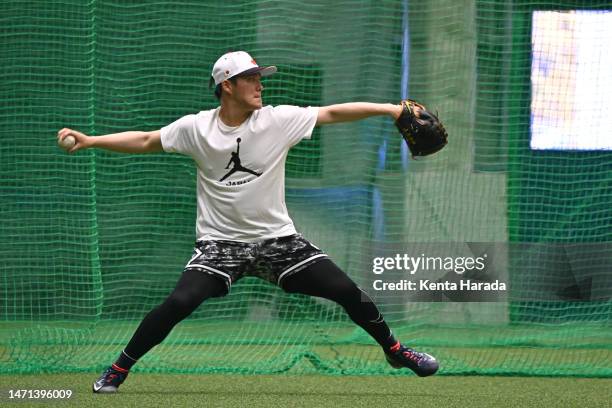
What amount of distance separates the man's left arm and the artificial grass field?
5.06 feet

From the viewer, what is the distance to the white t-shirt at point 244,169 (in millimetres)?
6324

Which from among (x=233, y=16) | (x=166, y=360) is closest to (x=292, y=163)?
(x=233, y=16)

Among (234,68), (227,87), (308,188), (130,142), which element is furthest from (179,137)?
(308,188)

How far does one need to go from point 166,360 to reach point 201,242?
7.96ft

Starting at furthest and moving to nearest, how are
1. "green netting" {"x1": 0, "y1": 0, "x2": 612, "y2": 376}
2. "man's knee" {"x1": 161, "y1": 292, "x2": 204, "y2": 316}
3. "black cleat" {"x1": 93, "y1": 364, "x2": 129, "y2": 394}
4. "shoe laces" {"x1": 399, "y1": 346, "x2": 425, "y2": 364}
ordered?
"green netting" {"x1": 0, "y1": 0, "x2": 612, "y2": 376} → "shoe laces" {"x1": 399, "y1": 346, "x2": 425, "y2": 364} → "black cleat" {"x1": 93, "y1": 364, "x2": 129, "y2": 394} → "man's knee" {"x1": 161, "y1": 292, "x2": 204, "y2": 316}

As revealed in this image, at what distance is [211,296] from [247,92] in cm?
Answer: 112

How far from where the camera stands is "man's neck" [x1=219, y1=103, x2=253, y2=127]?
644 centimetres

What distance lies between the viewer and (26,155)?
896cm

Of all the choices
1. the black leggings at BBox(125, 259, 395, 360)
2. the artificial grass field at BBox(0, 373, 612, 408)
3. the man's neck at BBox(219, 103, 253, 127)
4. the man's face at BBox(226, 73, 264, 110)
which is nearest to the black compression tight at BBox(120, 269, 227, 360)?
the black leggings at BBox(125, 259, 395, 360)

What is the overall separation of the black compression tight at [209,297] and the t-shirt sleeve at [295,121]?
2.32 ft

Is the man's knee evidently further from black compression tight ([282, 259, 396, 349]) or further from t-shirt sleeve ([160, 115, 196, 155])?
t-shirt sleeve ([160, 115, 196, 155])

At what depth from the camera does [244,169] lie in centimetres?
634

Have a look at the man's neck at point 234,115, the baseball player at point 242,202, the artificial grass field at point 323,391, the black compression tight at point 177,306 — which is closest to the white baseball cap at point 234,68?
the baseball player at point 242,202

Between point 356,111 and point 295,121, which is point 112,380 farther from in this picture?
point 356,111
